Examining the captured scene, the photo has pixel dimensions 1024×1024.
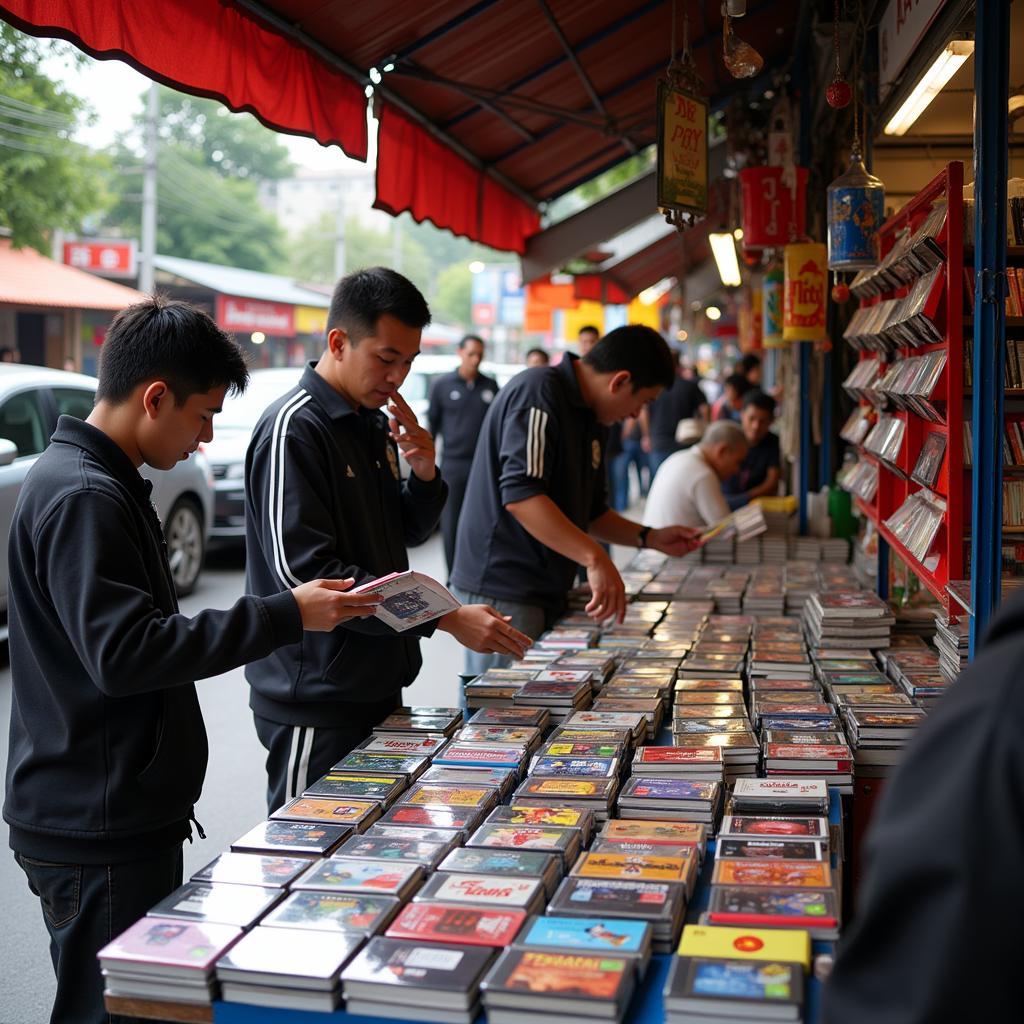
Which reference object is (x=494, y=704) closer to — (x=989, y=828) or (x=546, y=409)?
(x=546, y=409)

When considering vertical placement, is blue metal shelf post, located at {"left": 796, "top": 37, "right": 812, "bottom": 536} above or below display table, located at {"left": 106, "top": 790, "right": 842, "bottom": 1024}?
above

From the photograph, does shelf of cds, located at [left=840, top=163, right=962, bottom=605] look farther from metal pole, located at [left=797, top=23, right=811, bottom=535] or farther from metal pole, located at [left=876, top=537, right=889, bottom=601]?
metal pole, located at [left=797, top=23, right=811, bottom=535]

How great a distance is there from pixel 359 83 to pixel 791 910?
12.8ft

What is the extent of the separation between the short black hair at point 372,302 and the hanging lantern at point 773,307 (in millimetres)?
4675

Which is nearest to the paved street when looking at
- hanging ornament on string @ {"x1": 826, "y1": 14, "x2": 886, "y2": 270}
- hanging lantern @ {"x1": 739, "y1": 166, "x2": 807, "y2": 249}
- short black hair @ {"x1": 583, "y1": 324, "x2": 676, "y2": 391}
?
short black hair @ {"x1": 583, "y1": 324, "x2": 676, "y2": 391}

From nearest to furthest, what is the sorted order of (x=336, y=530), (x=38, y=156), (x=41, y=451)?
(x=336, y=530)
(x=41, y=451)
(x=38, y=156)

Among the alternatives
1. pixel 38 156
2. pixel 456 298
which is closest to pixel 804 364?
pixel 38 156

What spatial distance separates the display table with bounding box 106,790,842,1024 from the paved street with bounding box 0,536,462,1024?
488 millimetres

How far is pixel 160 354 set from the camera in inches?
85.1

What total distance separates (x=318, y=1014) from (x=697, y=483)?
4818 mm

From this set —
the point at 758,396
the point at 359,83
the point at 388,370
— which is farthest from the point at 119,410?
the point at 758,396

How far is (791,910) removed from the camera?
71.3 inches

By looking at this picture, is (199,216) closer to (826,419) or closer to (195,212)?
(195,212)

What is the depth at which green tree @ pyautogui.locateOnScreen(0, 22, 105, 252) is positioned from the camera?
53.2 feet
